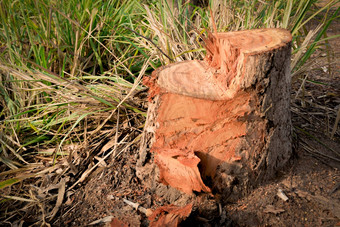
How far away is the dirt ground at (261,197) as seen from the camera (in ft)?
4.86

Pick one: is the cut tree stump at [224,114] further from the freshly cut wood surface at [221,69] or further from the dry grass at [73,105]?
the dry grass at [73,105]

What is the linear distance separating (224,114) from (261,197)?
0.47m

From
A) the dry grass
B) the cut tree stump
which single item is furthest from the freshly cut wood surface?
the dry grass

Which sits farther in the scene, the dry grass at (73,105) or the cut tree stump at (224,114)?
the dry grass at (73,105)

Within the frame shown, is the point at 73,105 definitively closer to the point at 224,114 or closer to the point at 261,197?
the point at 224,114

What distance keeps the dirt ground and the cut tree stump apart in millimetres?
99

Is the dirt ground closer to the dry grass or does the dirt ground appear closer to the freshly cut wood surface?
the dry grass

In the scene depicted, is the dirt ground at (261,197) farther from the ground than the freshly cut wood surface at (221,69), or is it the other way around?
the freshly cut wood surface at (221,69)

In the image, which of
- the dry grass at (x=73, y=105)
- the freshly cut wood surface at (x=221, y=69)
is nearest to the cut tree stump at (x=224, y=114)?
the freshly cut wood surface at (x=221, y=69)

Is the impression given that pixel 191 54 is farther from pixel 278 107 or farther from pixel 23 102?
pixel 23 102

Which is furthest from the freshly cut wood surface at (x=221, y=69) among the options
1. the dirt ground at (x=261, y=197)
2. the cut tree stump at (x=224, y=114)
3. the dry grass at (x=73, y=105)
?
the dirt ground at (x=261, y=197)

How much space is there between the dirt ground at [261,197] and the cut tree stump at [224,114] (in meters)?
0.10

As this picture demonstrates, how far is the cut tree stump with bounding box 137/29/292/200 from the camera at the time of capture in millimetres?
1455

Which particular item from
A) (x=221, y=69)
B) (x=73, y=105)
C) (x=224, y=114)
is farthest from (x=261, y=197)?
(x=73, y=105)
